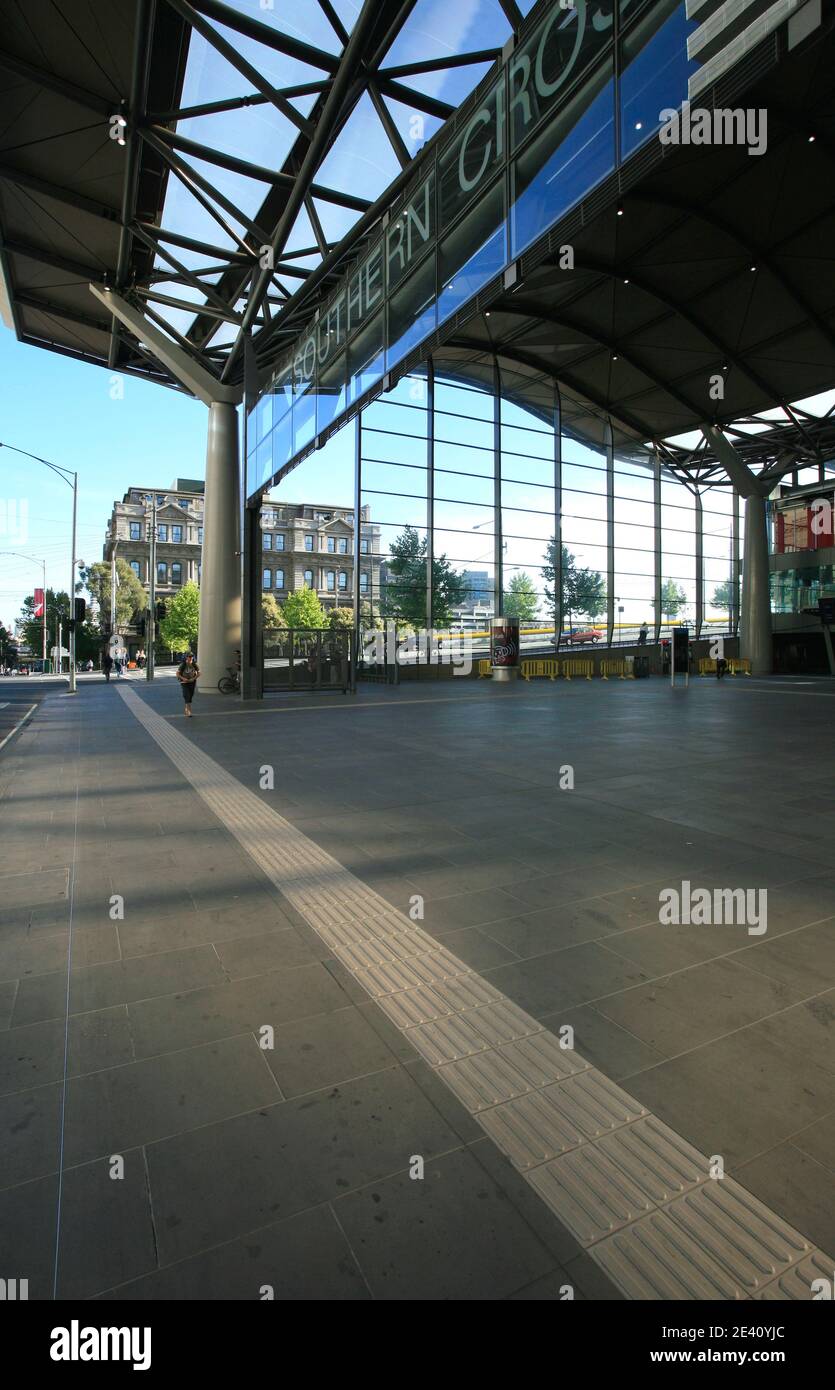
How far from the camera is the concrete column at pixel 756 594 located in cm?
3650

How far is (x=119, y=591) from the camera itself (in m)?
67.7

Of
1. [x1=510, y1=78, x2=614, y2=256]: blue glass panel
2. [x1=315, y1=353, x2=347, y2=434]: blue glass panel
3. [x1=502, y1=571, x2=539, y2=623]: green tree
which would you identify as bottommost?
[x1=502, y1=571, x2=539, y2=623]: green tree

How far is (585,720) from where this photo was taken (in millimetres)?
14922

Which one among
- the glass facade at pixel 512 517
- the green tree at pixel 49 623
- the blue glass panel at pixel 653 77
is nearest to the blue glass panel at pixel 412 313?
the blue glass panel at pixel 653 77

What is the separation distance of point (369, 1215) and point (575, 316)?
3556cm

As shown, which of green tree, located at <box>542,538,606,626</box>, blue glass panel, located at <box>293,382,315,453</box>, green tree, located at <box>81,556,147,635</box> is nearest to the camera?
blue glass panel, located at <box>293,382,315,453</box>

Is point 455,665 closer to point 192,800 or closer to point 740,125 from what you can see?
point 740,125

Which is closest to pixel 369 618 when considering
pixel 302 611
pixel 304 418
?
pixel 304 418

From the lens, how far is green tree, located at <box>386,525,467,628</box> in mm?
31953

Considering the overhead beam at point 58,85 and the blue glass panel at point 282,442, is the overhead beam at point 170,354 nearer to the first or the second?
the blue glass panel at point 282,442

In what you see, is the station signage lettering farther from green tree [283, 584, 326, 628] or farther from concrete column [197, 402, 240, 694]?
green tree [283, 584, 326, 628]

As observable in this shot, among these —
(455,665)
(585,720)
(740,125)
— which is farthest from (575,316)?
(585,720)

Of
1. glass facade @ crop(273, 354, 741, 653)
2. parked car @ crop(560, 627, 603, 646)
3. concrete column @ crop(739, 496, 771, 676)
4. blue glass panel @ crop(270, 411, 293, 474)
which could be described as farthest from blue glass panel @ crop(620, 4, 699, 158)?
concrete column @ crop(739, 496, 771, 676)

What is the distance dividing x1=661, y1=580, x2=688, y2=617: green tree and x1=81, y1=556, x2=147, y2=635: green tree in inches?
1924
